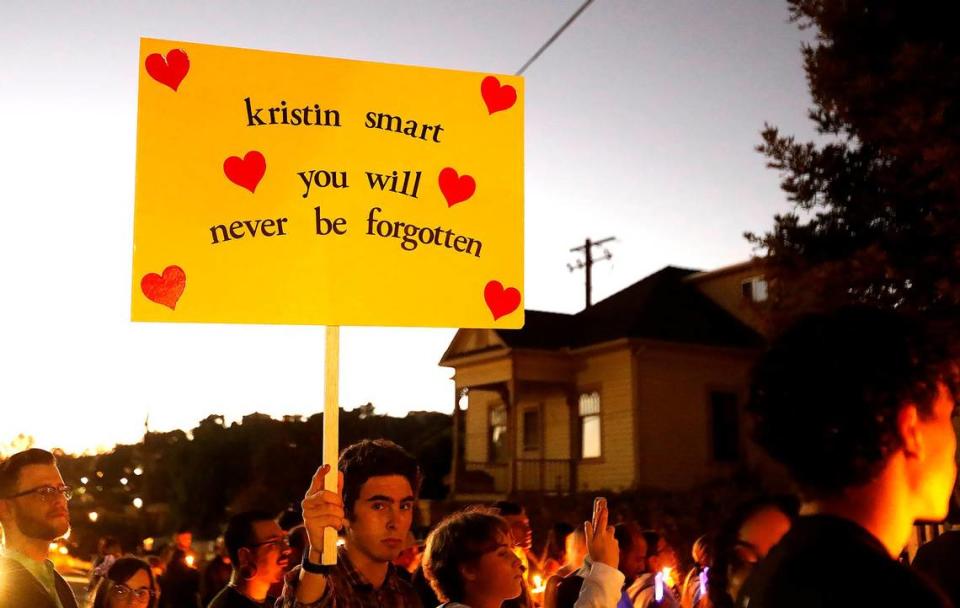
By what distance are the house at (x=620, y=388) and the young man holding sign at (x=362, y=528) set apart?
20518 millimetres

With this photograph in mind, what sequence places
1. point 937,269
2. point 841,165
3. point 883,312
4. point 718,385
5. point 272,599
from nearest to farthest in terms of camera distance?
point 883,312, point 272,599, point 937,269, point 841,165, point 718,385

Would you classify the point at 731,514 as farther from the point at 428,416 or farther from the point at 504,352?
the point at 428,416

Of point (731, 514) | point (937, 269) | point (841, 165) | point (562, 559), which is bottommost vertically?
point (562, 559)

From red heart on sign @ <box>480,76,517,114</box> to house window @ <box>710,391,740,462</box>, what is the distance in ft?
72.2

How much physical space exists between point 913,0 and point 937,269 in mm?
3208

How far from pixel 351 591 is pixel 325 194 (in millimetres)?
1568

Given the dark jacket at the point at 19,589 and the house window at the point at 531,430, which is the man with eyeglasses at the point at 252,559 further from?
the house window at the point at 531,430

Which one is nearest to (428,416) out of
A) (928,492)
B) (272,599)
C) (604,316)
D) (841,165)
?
(604,316)

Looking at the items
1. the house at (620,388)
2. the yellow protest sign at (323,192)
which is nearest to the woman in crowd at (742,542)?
the yellow protest sign at (323,192)

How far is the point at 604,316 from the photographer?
2745cm

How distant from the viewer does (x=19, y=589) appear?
434 centimetres

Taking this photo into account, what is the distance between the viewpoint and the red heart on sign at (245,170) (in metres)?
3.98

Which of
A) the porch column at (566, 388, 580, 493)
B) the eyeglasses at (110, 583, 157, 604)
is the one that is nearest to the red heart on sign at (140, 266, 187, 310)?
the eyeglasses at (110, 583, 157, 604)

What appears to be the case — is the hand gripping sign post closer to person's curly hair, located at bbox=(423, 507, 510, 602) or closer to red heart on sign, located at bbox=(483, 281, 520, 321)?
red heart on sign, located at bbox=(483, 281, 520, 321)
